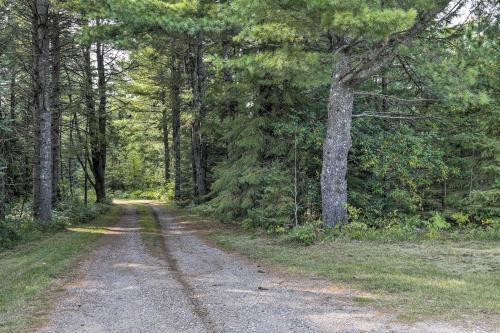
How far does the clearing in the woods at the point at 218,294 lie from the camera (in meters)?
5.28

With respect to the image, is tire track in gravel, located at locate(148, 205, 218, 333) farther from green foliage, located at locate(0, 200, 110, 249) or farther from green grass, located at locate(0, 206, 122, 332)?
green foliage, located at locate(0, 200, 110, 249)

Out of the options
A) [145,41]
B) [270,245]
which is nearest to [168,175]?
[145,41]

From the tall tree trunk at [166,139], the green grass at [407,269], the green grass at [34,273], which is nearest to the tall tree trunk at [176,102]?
the tall tree trunk at [166,139]

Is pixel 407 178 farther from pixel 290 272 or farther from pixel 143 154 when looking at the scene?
pixel 143 154

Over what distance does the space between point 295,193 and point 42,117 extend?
8.91m

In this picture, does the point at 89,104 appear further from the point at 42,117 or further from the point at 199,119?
the point at 42,117

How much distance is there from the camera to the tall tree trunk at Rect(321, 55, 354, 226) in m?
12.3

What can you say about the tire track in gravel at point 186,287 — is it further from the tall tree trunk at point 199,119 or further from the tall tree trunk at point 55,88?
the tall tree trunk at point 199,119

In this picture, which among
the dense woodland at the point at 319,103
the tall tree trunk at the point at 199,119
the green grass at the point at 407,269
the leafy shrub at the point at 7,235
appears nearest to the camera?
the green grass at the point at 407,269

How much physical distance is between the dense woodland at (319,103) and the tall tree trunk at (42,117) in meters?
0.04

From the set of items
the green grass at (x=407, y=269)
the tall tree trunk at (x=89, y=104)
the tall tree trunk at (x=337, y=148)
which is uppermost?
the tall tree trunk at (x=89, y=104)

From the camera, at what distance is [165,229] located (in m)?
16.6

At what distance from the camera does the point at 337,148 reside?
12.4 metres

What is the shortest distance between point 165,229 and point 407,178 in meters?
8.35
